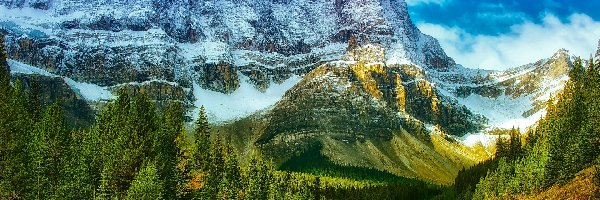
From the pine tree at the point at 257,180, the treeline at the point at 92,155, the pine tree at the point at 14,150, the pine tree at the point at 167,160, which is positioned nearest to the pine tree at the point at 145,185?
the treeline at the point at 92,155

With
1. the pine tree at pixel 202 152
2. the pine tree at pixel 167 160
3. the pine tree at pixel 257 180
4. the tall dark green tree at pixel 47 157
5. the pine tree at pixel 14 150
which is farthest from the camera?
the pine tree at pixel 257 180

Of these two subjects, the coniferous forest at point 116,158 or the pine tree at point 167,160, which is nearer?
the coniferous forest at point 116,158

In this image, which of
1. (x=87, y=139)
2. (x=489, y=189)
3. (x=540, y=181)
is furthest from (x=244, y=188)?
(x=489, y=189)

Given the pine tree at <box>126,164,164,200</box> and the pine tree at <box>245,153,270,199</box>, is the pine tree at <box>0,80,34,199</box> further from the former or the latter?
the pine tree at <box>245,153,270,199</box>

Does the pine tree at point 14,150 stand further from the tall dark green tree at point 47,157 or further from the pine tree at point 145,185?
the pine tree at point 145,185

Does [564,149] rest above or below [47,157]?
above

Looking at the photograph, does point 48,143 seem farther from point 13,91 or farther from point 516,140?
point 516,140

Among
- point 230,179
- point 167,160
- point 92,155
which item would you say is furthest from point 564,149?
point 92,155

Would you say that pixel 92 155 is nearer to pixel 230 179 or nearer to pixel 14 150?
pixel 14 150
